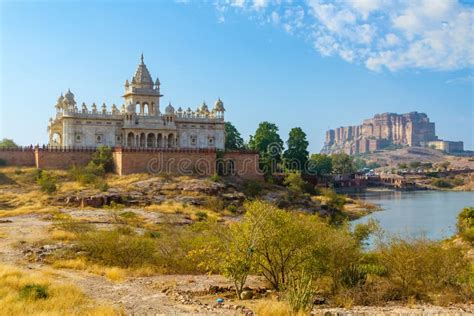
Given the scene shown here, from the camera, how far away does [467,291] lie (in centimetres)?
1759

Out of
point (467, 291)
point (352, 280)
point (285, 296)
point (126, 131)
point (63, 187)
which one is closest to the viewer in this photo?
point (285, 296)

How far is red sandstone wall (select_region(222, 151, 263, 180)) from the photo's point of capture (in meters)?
53.0

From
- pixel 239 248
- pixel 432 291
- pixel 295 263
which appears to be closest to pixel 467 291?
pixel 432 291

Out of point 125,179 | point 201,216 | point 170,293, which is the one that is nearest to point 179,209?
point 201,216

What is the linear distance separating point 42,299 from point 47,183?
29405 millimetres

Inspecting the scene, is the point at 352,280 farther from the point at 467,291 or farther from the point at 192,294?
the point at 192,294

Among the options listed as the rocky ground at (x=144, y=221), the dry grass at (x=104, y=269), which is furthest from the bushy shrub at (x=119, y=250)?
the rocky ground at (x=144, y=221)

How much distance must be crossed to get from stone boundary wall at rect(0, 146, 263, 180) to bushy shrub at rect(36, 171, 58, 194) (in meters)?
3.91

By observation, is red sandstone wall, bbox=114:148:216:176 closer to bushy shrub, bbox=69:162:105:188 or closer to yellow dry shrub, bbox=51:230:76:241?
bushy shrub, bbox=69:162:105:188

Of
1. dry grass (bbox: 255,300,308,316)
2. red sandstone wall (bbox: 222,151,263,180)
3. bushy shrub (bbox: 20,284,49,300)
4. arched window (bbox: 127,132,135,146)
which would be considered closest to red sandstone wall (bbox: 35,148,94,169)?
arched window (bbox: 127,132,135,146)

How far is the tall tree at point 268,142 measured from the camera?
213 feet

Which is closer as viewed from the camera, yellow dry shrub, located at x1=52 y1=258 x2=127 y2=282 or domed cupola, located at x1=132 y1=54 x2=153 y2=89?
yellow dry shrub, located at x1=52 y1=258 x2=127 y2=282

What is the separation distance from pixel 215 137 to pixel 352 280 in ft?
141

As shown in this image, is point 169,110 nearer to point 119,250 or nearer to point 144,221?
point 144,221
